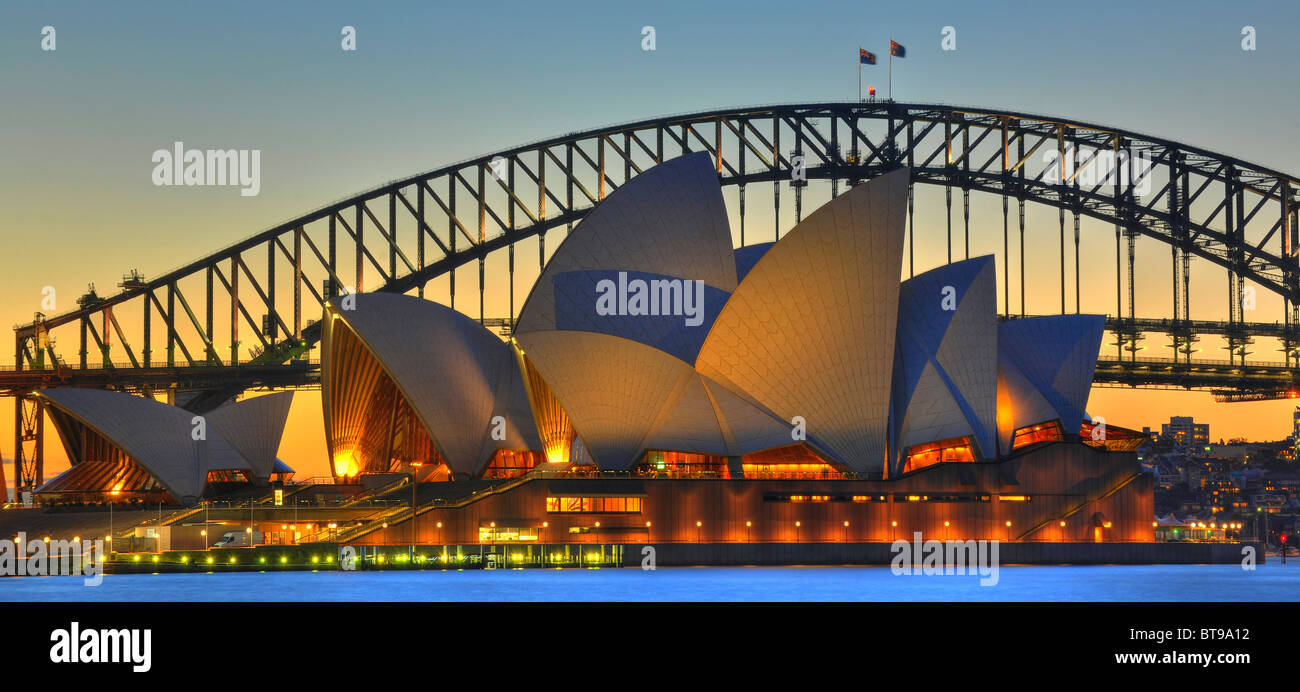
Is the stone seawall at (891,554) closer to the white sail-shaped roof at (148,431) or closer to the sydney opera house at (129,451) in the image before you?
the white sail-shaped roof at (148,431)

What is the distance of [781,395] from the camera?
75500 millimetres

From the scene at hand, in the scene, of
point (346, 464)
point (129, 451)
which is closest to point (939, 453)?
point (346, 464)

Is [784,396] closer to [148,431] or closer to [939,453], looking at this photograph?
[939,453]

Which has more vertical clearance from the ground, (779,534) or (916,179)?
(916,179)

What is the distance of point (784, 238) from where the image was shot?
70312mm

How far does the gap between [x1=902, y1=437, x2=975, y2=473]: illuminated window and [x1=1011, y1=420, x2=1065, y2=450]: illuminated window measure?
134 inches

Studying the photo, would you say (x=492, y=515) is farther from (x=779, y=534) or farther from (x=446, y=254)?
(x=446, y=254)

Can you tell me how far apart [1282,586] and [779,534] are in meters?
22.6

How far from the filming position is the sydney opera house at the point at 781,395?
241 ft

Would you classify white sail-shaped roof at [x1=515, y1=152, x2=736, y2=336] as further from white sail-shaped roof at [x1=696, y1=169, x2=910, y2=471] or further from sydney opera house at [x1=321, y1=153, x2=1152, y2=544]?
white sail-shaped roof at [x1=696, y1=169, x2=910, y2=471]

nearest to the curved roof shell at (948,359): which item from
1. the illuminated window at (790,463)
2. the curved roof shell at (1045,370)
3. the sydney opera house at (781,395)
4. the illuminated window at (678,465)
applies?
the sydney opera house at (781,395)

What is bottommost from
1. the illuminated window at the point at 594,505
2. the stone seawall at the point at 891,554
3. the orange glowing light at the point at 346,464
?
the stone seawall at the point at 891,554

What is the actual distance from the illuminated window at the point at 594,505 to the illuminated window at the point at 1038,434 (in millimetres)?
19990
